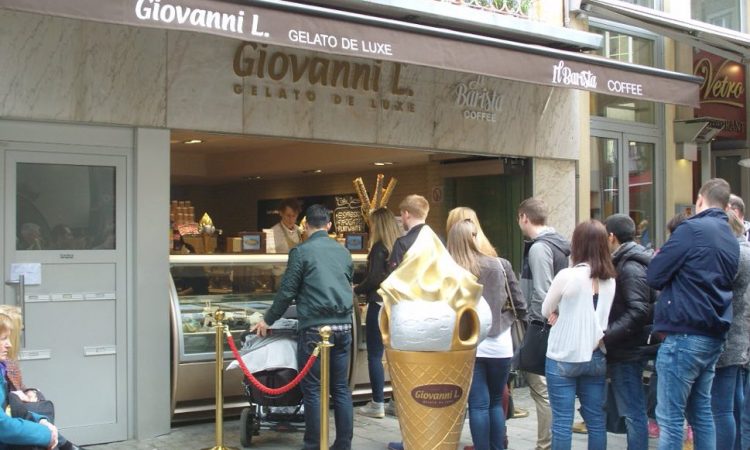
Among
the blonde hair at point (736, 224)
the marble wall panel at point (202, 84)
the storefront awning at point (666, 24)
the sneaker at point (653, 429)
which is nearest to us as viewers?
the blonde hair at point (736, 224)

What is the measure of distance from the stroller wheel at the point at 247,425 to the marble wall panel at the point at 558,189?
4.43 m

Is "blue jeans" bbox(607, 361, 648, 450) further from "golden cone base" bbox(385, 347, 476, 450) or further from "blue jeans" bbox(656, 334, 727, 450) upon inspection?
"golden cone base" bbox(385, 347, 476, 450)

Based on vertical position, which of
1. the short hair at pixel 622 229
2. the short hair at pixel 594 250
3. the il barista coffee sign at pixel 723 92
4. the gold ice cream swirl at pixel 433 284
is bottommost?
the gold ice cream swirl at pixel 433 284

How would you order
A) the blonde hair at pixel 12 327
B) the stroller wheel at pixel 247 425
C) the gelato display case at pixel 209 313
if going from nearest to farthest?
the blonde hair at pixel 12 327
the stroller wheel at pixel 247 425
the gelato display case at pixel 209 313

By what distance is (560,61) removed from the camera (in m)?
8.22

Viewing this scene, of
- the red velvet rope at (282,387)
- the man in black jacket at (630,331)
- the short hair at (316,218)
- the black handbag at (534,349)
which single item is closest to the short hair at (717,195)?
the man in black jacket at (630,331)

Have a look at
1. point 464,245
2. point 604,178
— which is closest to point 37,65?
point 464,245

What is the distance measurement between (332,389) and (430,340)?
1.74 m

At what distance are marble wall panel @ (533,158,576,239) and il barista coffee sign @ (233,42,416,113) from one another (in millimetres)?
1989

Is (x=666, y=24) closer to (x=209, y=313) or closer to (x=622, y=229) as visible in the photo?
(x=622, y=229)

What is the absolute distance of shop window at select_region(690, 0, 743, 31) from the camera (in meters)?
13.7

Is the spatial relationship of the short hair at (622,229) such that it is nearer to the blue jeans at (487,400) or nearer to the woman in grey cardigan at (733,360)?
the woman in grey cardigan at (733,360)

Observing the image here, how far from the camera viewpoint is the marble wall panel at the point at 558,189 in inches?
397

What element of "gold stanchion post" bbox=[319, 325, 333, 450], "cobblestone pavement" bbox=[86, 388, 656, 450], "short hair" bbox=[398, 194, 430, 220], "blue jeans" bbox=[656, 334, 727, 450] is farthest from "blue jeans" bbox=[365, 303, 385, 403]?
"blue jeans" bbox=[656, 334, 727, 450]
